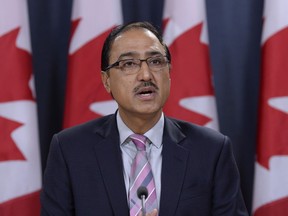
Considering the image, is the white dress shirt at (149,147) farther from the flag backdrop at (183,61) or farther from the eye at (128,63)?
the flag backdrop at (183,61)

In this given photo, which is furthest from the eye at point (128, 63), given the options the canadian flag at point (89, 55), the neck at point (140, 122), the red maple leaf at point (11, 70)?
the red maple leaf at point (11, 70)

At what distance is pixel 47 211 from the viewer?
1391mm

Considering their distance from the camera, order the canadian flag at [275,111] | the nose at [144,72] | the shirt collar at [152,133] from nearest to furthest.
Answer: the nose at [144,72] → the shirt collar at [152,133] → the canadian flag at [275,111]

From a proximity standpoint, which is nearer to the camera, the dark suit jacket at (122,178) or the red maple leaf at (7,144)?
the dark suit jacket at (122,178)

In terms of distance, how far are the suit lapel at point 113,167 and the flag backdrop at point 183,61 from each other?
422 millimetres

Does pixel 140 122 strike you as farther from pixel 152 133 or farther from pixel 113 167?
pixel 113 167

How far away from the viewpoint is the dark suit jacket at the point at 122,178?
137cm

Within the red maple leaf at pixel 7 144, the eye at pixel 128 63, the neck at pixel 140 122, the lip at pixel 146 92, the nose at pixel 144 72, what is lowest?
the red maple leaf at pixel 7 144

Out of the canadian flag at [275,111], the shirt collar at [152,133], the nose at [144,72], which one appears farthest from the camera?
the canadian flag at [275,111]

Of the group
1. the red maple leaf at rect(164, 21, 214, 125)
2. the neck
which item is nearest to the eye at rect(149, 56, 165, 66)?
the neck

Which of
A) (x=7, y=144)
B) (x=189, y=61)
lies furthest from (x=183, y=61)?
(x=7, y=144)

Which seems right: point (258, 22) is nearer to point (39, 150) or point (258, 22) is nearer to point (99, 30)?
point (99, 30)

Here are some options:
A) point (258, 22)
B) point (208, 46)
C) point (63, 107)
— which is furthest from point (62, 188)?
point (258, 22)

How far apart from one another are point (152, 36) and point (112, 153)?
357mm
